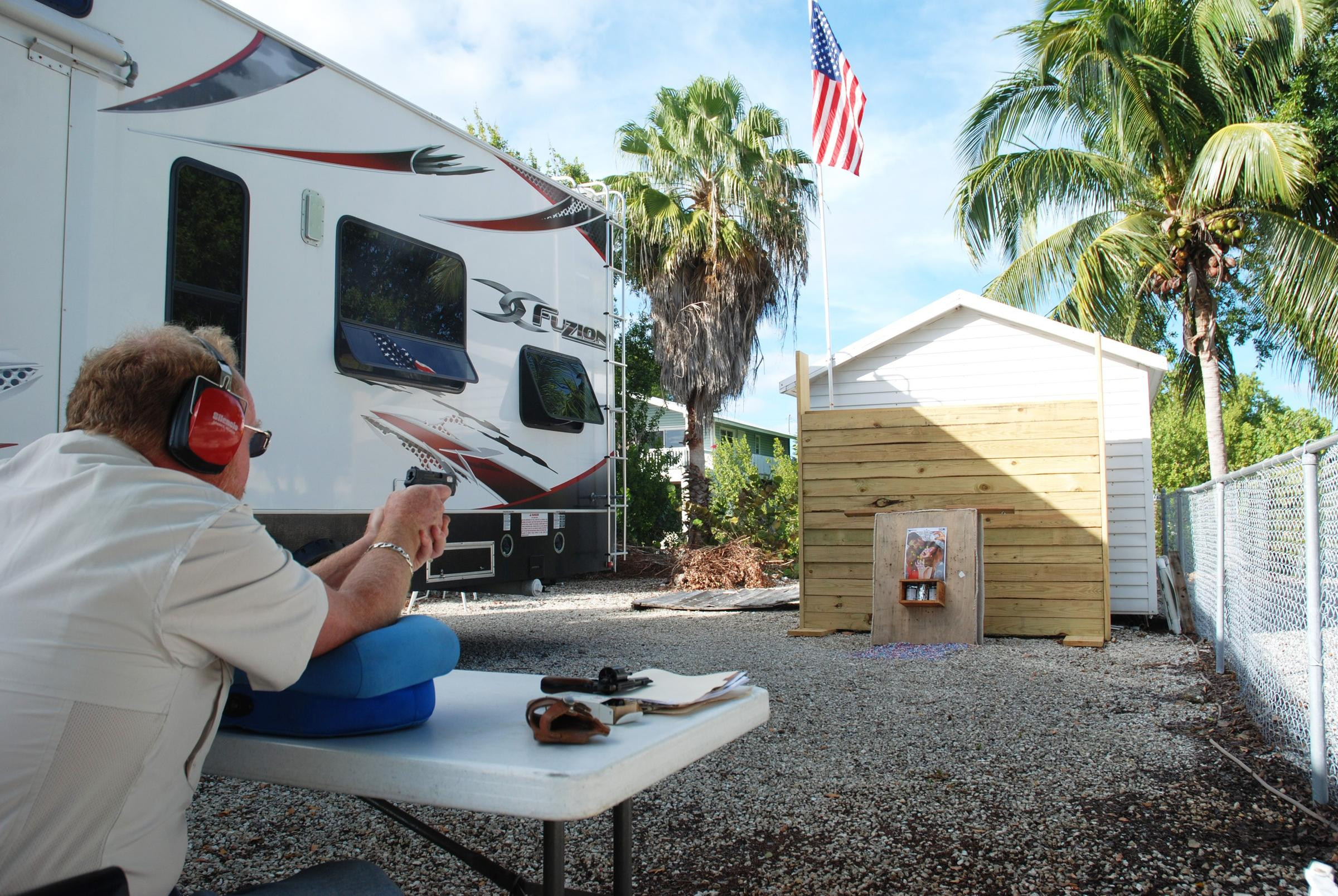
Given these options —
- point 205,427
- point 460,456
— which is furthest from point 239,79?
point 205,427

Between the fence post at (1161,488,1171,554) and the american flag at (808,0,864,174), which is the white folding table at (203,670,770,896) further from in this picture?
the fence post at (1161,488,1171,554)

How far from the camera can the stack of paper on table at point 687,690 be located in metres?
1.54

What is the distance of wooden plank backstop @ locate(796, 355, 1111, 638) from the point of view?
7652 mm

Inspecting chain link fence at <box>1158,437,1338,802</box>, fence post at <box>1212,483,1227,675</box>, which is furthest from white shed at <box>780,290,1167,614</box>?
fence post at <box>1212,483,1227,675</box>

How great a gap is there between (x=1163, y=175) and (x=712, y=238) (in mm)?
6945

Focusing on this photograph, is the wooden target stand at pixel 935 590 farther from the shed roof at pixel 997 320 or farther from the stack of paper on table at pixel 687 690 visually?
the stack of paper on table at pixel 687 690

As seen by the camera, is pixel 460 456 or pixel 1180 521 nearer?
pixel 460 456

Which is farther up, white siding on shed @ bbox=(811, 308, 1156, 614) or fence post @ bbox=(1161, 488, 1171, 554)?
white siding on shed @ bbox=(811, 308, 1156, 614)

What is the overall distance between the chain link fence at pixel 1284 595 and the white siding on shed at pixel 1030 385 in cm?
162

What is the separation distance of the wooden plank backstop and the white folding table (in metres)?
6.69

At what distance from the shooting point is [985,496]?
7.94 meters

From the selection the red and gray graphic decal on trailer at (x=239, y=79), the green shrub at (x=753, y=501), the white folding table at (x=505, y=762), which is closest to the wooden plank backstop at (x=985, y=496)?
the red and gray graphic decal on trailer at (x=239, y=79)

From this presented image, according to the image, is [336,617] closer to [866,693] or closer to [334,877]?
[334,877]

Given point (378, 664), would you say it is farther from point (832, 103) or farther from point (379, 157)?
point (832, 103)
